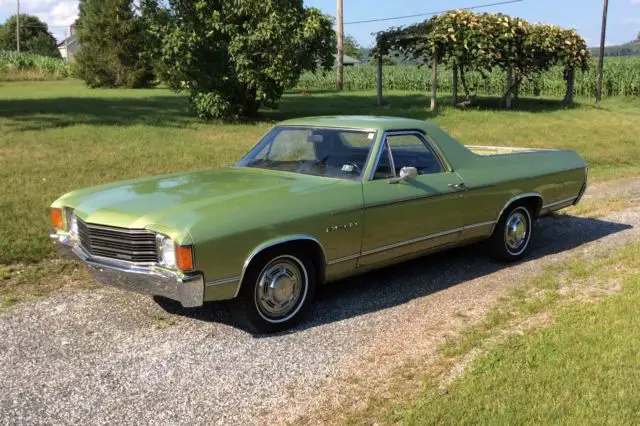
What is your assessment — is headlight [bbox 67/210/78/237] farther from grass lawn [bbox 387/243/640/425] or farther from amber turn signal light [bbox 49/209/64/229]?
grass lawn [bbox 387/243/640/425]

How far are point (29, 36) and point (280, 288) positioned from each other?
108 meters

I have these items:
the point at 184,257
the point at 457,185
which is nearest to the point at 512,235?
the point at 457,185

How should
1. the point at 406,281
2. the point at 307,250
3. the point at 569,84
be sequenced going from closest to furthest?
1. the point at 307,250
2. the point at 406,281
3. the point at 569,84

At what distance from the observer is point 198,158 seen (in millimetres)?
11133

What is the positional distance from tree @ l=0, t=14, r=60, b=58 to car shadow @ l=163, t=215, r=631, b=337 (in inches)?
3872

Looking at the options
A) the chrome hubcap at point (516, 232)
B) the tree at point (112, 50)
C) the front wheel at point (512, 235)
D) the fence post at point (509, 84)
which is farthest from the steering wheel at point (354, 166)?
the tree at point (112, 50)

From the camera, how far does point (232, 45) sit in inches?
639

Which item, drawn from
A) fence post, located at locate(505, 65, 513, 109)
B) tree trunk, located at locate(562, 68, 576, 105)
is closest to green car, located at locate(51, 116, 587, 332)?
fence post, located at locate(505, 65, 513, 109)

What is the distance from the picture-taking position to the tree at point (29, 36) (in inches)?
3716

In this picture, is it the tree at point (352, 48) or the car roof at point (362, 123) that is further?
the tree at point (352, 48)

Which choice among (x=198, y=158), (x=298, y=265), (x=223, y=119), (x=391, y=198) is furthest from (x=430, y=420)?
(x=223, y=119)

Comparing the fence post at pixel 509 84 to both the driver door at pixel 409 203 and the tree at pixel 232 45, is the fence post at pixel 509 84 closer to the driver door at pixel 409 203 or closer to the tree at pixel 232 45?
the tree at pixel 232 45

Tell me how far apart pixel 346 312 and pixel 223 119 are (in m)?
12.8

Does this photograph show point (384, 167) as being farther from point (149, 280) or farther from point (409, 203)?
point (149, 280)
